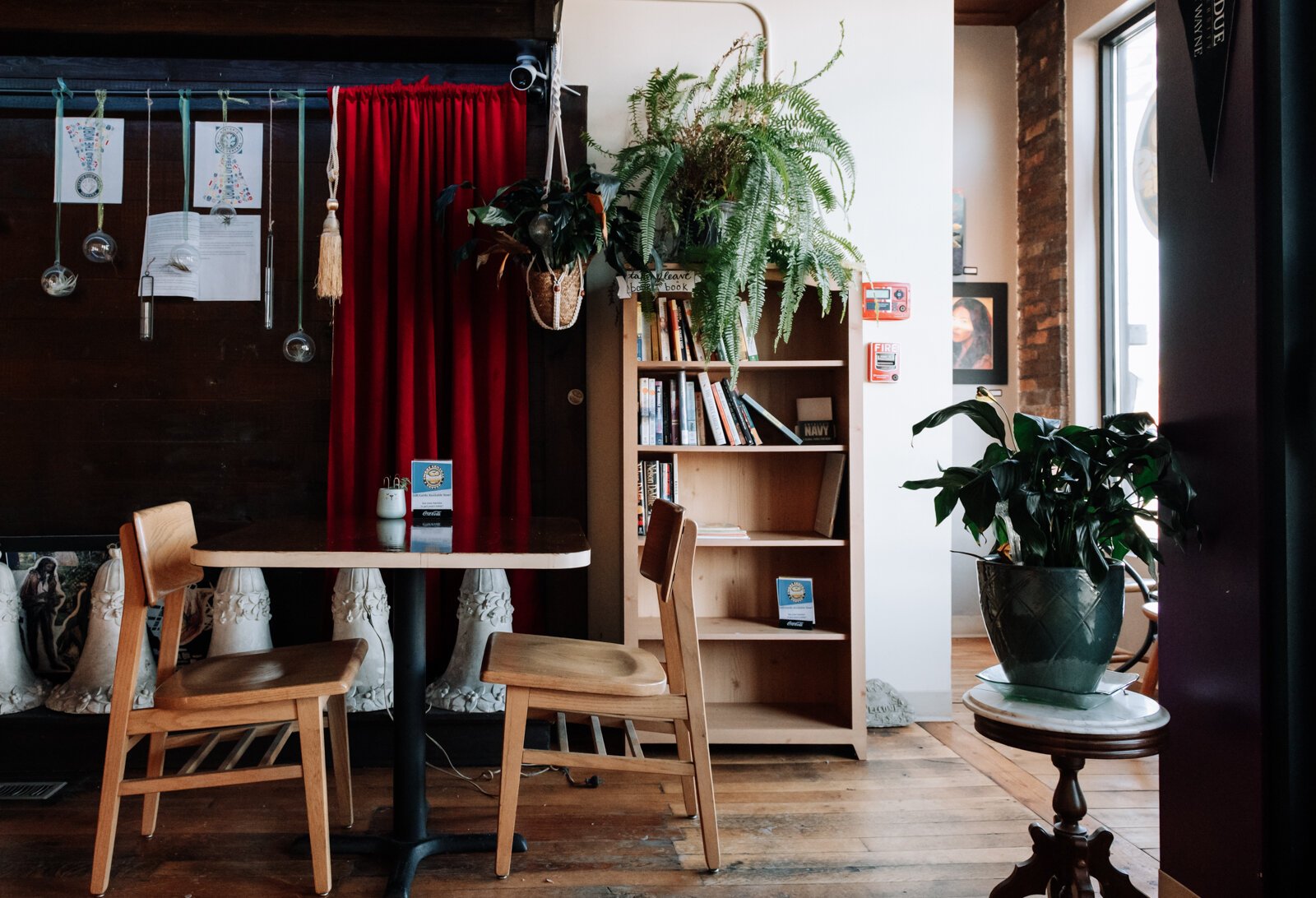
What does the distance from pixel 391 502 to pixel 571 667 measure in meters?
0.70

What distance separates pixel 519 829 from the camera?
7.80ft

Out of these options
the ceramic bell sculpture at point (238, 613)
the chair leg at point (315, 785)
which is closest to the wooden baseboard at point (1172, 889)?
the chair leg at point (315, 785)

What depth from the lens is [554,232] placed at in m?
2.70

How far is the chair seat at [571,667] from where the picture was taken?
6.68ft

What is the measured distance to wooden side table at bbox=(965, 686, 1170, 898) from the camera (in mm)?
1582

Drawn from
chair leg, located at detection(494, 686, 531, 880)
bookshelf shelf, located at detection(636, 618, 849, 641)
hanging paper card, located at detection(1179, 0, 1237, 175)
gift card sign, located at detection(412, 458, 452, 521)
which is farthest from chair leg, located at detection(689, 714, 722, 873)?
hanging paper card, located at detection(1179, 0, 1237, 175)

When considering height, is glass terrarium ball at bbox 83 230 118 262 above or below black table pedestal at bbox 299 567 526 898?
above

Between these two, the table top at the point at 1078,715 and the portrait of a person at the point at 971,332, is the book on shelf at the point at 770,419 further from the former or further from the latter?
the portrait of a person at the point at 971,332

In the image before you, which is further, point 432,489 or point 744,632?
point 744,632

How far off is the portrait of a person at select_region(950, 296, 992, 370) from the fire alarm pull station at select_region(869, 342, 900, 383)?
5.47ft

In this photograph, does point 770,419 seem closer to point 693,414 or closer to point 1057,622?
point 693,414

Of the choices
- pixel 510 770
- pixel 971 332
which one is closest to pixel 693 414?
pixel 510 770

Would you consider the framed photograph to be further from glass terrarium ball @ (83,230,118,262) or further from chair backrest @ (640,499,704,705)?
glass terrarium ball @ (83,230,118,262)

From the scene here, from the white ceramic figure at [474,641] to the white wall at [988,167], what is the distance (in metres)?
2.85
